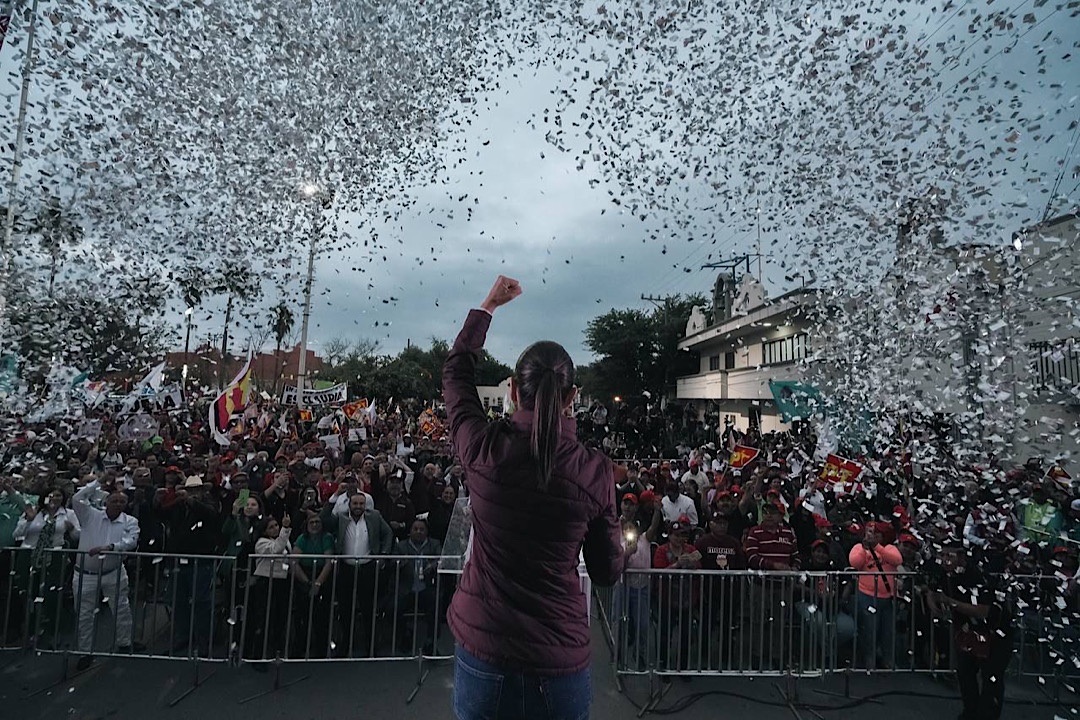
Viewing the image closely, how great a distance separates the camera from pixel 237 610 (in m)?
5.38

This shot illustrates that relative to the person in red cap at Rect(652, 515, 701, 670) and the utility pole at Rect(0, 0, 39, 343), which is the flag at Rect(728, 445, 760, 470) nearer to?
the person in red cap at Rect(652, 515, 701, 670)

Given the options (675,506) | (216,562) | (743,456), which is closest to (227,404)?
(216,562)

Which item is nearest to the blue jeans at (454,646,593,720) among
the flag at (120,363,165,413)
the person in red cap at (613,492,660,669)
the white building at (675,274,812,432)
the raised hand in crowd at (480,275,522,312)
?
the raised hand in crowd at (480,275,522,312)

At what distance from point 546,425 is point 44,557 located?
18.8ft

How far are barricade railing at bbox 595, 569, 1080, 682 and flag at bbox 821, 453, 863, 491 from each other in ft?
10.1

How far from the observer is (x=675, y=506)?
7926 millimetres

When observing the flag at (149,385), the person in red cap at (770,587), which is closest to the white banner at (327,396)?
the flag at (149,385)

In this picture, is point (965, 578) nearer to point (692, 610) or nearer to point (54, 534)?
point (692, 610)

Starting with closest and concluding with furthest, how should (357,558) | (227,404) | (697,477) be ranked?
(357,558), (697,477), (227,404)

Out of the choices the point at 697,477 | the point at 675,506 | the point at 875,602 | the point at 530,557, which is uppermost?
the point at 530,557

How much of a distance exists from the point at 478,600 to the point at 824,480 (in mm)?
8635

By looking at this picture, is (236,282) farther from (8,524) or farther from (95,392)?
(95,392)

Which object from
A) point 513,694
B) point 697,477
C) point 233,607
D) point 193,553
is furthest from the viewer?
point 697,477

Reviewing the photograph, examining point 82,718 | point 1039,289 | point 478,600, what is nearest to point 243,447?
point 82,718
